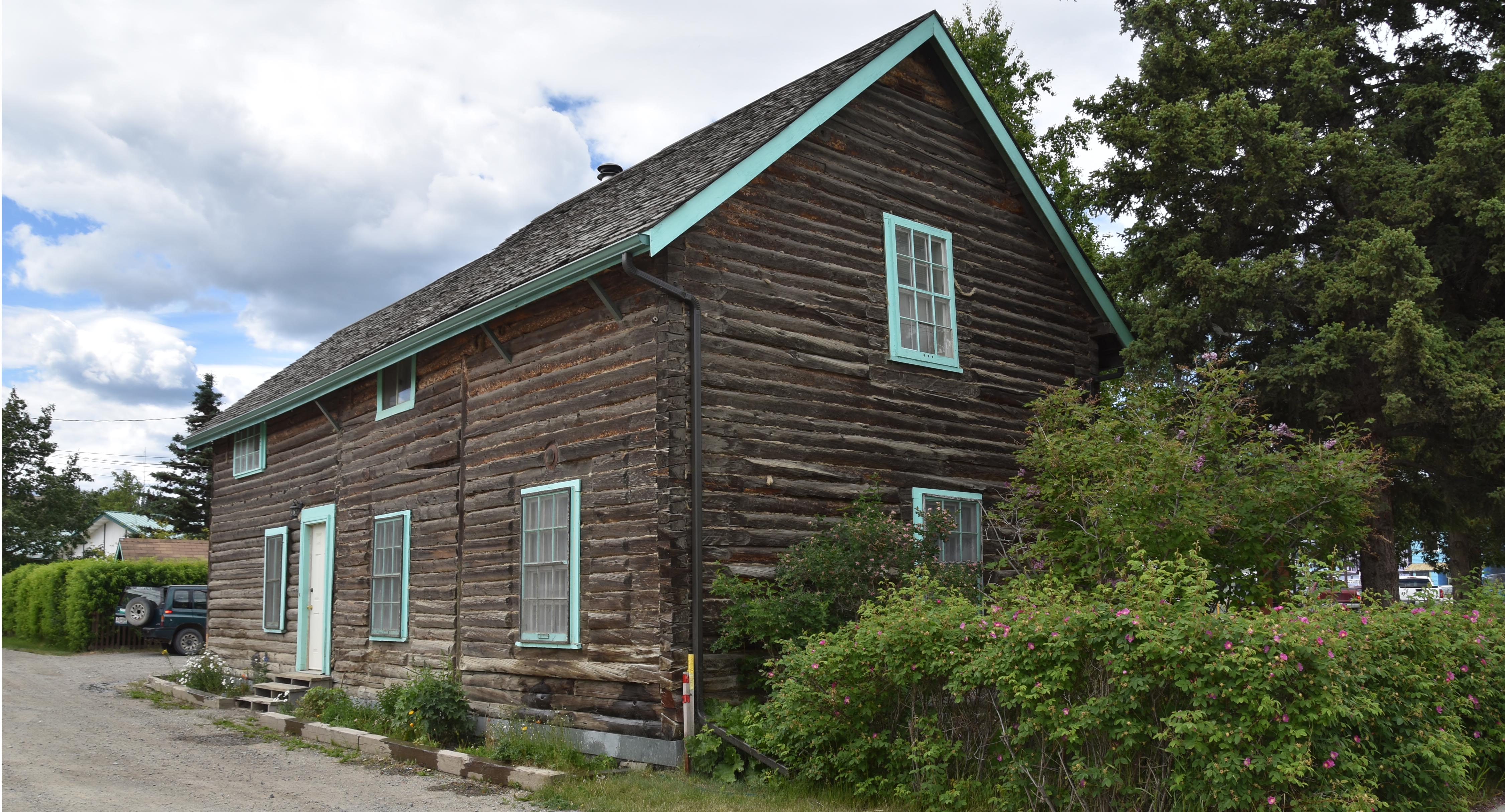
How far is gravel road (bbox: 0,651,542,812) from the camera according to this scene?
9.36 m

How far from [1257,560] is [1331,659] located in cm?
432

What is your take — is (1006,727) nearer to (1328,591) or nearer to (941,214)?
(1328,591)

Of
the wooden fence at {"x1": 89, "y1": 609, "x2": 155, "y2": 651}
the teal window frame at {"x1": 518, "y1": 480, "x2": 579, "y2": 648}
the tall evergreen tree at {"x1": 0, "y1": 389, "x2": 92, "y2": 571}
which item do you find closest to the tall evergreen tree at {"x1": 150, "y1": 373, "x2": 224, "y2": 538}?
the tall evergreen tree at {"x1": 0, "y1": 389, "x2": 92, "y2": 571}

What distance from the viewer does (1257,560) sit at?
10344 mm

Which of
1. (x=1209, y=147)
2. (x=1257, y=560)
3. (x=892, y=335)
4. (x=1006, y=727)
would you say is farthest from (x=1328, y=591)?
(x=1209, y=147)

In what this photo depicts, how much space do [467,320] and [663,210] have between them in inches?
123

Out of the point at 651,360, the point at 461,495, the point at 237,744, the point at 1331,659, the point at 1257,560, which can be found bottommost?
the point at 237,744

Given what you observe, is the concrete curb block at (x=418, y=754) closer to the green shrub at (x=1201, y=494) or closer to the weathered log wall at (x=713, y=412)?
the weathered log wall at (x=713, y=412)

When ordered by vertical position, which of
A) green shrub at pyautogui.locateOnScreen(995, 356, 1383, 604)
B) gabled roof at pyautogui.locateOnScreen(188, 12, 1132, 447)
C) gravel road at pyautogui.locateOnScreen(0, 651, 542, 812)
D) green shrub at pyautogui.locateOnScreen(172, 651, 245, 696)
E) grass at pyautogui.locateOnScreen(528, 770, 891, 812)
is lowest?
gravel road at pyautogui.locateOnScreen(0, 651, 542, 812)

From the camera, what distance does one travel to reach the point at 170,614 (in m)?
28.0

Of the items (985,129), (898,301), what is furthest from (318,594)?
(985,129)

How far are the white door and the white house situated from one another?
52108 mm

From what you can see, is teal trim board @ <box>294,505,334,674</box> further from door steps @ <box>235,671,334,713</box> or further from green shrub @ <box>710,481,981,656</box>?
green shrub @ <box>710,481,981,656</box>

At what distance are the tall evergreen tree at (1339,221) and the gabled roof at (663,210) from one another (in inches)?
65.5
